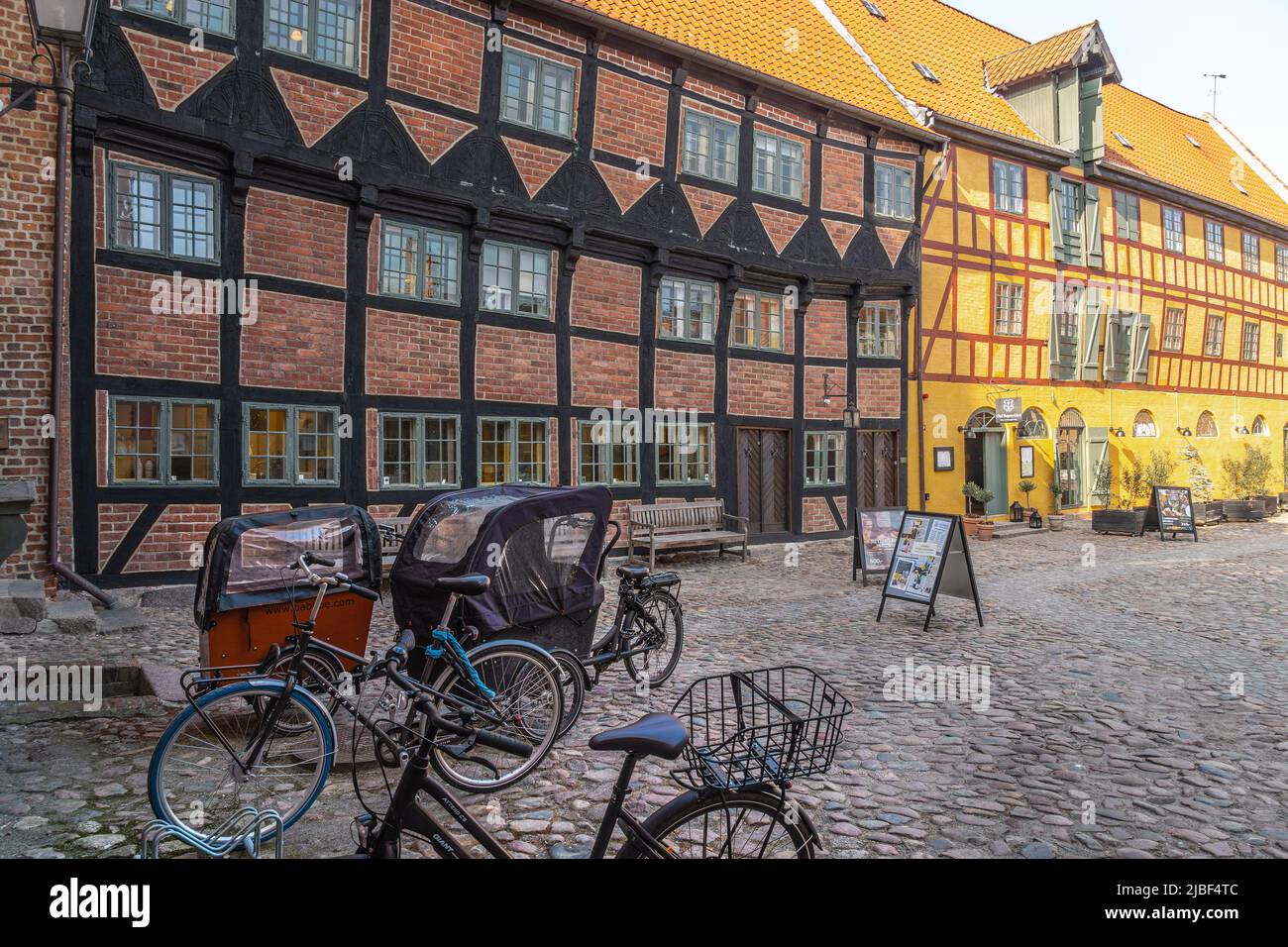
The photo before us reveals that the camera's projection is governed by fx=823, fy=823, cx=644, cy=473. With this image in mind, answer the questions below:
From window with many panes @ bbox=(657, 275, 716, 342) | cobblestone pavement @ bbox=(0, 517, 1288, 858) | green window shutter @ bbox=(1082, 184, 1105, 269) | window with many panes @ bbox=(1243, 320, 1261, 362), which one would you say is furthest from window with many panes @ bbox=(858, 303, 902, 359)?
window with many panes @ bbox=(1243, 320, 1261, 362)

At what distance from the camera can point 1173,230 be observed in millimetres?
24703

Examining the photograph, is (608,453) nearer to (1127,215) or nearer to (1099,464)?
(1099,464)

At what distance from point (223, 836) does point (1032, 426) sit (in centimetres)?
2074

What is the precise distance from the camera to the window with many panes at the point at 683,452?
47.5 feet

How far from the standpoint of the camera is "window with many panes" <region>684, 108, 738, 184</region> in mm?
14500

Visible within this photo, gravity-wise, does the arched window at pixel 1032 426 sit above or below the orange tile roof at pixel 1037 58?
below

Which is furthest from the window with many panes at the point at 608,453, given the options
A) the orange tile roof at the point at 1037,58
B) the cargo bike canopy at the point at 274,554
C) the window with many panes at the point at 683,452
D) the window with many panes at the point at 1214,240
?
the window with many panes at the point at 1214,240

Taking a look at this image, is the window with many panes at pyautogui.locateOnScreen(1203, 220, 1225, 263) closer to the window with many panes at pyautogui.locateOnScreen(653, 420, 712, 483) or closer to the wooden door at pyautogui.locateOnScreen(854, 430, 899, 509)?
the wooden door at pyautogui.locateOnScreen(854, 430, 899, 509)

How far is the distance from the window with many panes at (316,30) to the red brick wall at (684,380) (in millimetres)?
6541

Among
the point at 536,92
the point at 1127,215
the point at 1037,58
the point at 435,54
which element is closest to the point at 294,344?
the point at 435,54

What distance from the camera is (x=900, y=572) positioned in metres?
9.17

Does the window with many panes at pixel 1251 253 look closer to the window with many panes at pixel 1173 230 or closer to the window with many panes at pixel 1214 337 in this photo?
the window with many panes at pixel 1214 337

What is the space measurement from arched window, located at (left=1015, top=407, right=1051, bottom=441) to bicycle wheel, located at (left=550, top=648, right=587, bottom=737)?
58.5 ft

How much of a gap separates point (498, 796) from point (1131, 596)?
9469 mm
